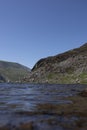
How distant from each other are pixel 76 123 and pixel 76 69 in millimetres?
182906

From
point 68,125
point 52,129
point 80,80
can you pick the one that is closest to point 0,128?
point 52,129

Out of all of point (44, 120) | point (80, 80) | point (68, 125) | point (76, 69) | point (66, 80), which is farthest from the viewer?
point (76, 69)

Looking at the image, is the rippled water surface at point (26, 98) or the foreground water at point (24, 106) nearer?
the foreground water at point (24, 106)

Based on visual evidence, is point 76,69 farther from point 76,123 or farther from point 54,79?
point 76,123

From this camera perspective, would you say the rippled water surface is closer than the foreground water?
No

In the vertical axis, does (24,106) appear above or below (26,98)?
below

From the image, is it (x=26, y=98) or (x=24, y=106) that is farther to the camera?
(x=26, y=98)

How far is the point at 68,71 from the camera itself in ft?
650

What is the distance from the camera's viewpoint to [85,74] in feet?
578

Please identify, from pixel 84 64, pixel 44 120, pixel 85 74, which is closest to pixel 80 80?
pixel 85 74

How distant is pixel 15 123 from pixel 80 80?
527 ft

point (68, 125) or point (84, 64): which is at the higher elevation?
point (84, 64)

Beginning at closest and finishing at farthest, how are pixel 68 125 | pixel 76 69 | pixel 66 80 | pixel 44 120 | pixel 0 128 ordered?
pixel 0 128
pixel 68 125
pixel 44 120
pixel 66 80
pixel 76 69

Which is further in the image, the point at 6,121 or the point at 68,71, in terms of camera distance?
the point at 68,71
